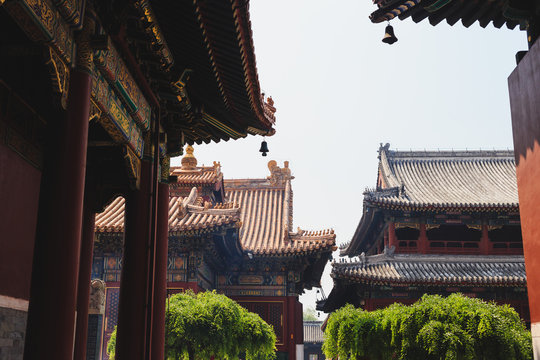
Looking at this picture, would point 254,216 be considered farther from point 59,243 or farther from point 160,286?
point 59,243

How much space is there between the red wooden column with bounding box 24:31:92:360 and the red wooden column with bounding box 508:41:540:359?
5.42 metres

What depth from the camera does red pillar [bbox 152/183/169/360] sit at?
315 inches

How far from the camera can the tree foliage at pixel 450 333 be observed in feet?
37.5

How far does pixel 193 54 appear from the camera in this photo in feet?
25.3

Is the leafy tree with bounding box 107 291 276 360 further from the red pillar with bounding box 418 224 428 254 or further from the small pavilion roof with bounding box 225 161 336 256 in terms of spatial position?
the red pillar with bounding box 418 224 428 254

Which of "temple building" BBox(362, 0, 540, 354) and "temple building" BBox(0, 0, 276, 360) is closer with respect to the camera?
"temple building" BBox(0, 0, 276, 360)

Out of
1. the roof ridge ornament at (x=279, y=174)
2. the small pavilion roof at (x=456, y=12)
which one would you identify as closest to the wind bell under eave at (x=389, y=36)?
the small pavilion roof at (x=456, y=12)

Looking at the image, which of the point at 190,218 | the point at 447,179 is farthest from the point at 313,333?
the point at 190,218

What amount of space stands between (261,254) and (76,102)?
1757 centimetres

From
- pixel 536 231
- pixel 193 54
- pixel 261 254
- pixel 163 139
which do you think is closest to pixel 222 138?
pixel 163 139

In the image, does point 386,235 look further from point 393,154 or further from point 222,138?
point 222,138

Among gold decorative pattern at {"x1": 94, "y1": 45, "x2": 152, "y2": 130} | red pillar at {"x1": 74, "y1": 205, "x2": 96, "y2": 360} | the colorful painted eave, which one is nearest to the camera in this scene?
gold decorative pattern at {"x1": 94, "y1": 45, "x2": 152, "y2": 130}

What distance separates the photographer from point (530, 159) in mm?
7766

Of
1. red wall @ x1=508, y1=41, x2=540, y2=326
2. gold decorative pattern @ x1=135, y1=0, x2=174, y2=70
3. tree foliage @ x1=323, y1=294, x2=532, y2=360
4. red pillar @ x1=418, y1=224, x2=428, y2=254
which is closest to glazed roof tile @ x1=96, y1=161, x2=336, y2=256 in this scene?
red pillar @ x1=418, y1=224, x2=428, y2=254
